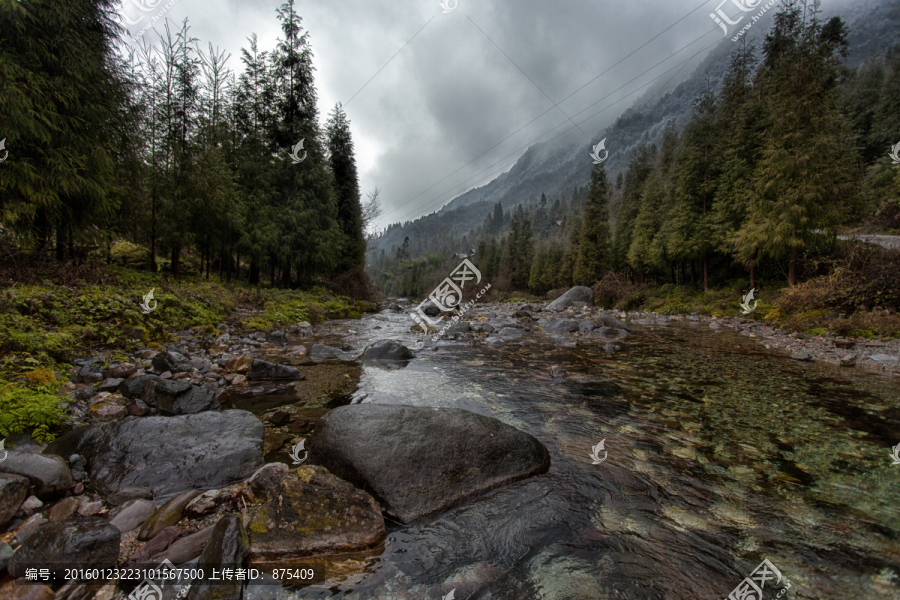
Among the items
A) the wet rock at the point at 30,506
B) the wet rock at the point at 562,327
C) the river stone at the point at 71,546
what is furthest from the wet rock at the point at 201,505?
the wet rock at the point at 562,327

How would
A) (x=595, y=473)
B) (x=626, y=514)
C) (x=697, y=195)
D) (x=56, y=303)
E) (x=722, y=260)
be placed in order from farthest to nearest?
(x=722, y=260), (x=697, y=195), (x=56, y=303), (x=595, y=473), (x=626, y=514)

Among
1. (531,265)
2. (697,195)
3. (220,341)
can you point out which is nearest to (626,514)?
(220,341)

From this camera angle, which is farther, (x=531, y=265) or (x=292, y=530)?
(x=531, y=265)

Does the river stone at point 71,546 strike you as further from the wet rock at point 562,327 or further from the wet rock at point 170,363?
the wet rock at point 562,327

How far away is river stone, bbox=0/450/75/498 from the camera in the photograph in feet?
8.01

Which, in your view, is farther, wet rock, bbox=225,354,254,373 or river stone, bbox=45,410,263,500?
wet rock, bbox=225,354,254,373

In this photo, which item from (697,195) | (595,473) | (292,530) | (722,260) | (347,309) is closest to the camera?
(292,530)

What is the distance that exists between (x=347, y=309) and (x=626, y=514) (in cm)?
1908

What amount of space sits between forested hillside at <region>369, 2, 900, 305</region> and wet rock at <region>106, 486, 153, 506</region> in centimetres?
1774

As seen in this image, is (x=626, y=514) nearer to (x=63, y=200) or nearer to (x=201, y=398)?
(x=201, y=398)

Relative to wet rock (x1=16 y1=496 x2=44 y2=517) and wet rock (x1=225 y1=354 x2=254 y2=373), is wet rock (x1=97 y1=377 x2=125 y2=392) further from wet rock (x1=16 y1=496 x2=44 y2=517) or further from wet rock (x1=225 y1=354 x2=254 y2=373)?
wet rock (x1=16 y1=496 x2=44 y2=517)

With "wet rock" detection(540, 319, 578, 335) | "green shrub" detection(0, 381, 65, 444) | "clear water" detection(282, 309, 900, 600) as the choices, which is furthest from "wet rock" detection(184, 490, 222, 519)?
"wet rock" detection(540, 319, 578, 335)

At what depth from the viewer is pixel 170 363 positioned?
18.2 feet

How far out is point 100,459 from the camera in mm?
2908
